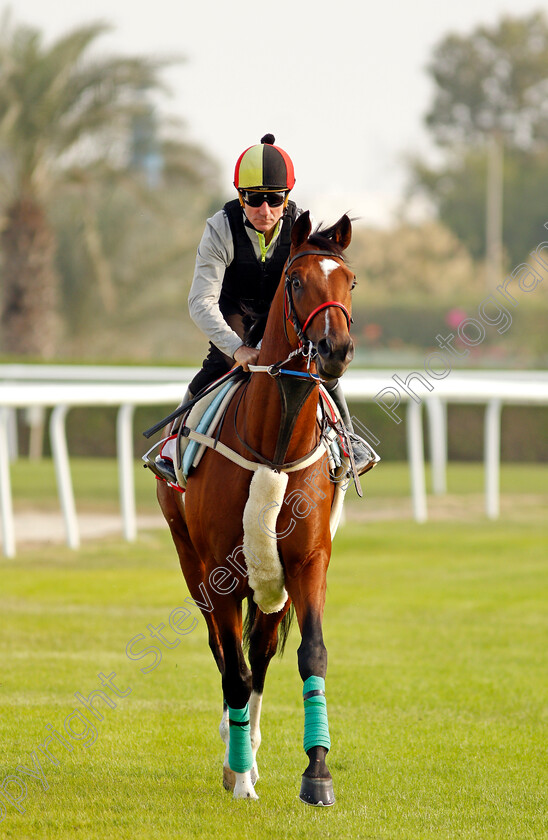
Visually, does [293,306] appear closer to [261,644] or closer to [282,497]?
[282,497]

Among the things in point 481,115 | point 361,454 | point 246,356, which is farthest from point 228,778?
point 481,115

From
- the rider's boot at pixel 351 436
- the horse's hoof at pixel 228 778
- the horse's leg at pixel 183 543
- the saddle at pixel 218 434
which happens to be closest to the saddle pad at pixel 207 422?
the saddle at pixel 218 434

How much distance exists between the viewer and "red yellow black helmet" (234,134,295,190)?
14.2 ft

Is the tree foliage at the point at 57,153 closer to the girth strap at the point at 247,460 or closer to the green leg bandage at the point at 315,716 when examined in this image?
the girth strap at the point at 247,460

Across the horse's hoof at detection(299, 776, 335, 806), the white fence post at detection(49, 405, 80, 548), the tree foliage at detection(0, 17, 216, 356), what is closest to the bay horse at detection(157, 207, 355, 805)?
the horse's hoof at detection(299, 776, 335, 806)

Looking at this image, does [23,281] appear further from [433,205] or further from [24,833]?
[433,205]

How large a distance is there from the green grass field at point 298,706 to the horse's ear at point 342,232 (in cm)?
200

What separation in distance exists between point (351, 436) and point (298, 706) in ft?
5.20

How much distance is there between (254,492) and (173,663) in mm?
2617

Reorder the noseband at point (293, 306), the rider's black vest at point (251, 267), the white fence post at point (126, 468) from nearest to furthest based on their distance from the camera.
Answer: the noseband at point (293, 306) → the rider's black vest at point (251, 267) → the white fence post at point (126, 468)

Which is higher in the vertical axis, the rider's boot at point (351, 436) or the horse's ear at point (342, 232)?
the horse's ear at point (342, 232)

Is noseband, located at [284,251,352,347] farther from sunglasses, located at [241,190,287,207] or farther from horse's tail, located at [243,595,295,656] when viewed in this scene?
horse's tail, located at [243,595,295,656]

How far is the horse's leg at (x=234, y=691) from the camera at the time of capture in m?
4.24

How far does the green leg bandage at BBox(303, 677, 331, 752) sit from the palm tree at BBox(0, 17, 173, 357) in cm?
1612
